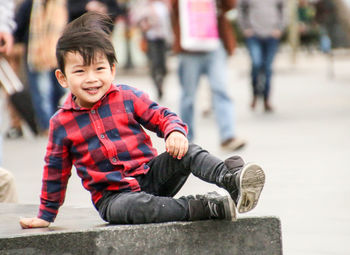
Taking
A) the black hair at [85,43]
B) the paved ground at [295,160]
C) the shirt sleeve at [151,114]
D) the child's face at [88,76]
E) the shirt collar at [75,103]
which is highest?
the black hair at [85,43]

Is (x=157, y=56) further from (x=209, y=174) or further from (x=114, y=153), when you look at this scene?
(x=209, y=174)

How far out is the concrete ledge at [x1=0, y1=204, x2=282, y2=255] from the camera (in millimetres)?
3590

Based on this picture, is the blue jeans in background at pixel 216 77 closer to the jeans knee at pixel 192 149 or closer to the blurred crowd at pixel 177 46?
the blurred crowd at pixel 177 46

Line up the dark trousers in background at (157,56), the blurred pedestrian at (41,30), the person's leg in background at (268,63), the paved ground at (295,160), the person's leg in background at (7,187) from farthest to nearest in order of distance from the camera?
1. the dark trousers in background at (157,56)
2. the person's leg in background at (268,63)
3. the blurred pedestrian at (41,30)
4. the paved ground at (295,160)
5. the person's leg in background at (7,187)

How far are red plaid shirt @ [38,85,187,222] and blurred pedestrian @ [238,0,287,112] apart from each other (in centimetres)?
836

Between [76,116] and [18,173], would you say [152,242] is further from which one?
[18,173]

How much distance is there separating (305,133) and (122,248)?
6.41 meters

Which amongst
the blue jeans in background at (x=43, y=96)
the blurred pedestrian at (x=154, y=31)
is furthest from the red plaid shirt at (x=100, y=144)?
the blurred pedestrian at (x=154, y=31)

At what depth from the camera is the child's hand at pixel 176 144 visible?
3.77m

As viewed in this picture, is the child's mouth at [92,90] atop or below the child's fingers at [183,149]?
atop

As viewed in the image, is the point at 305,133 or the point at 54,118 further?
the point at 305,133

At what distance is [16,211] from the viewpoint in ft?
14.3

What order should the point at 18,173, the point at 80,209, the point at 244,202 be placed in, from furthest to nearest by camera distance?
the point at 18,173 → the point at 80,209 → the point at 244,202

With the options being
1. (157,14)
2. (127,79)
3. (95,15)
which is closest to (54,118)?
(95,15)
